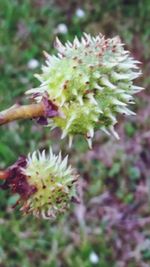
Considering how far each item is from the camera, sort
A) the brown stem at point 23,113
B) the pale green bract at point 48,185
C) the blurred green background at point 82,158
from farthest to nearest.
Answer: the blurred green background at point 82,158
the pale green bract at point 48,185
the brown stem at point 23,113

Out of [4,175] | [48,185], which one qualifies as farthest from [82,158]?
[4,175]

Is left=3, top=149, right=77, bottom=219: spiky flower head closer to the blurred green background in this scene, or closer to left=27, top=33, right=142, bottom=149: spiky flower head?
left=27, top=33, right=142, bottom=149: spiky flower head

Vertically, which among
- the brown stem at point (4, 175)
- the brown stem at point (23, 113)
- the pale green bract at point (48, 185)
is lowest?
the pale green bract at point (48, 185)

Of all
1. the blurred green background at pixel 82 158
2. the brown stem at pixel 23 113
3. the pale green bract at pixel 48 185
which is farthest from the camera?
the blurred green background at pixel 82 158

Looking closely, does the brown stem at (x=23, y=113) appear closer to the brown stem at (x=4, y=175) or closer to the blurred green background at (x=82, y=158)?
the brown stem at (x=4, y=175)

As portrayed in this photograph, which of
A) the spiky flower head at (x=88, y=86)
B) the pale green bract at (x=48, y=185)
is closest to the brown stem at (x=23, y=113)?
the spiky flower head at (x=88, y=86)

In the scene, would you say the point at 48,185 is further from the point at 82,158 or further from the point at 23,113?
the point at 82,158

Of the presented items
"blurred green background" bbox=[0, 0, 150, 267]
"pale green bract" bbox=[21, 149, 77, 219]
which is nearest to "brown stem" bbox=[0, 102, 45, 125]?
"pale green bract" bbox=[21, 149, 77, 219]
